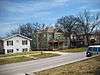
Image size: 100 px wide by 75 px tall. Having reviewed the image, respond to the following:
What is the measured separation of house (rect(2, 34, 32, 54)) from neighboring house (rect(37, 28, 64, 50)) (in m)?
2.78

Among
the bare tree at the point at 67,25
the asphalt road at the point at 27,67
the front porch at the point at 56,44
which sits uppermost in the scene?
the bare tree at the point at 67,25

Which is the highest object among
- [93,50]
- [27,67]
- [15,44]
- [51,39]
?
[51,39]

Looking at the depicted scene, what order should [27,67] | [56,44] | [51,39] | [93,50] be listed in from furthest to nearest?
1. [56,44]
2. [51,39]
3. [93,50]
4. [27,67]

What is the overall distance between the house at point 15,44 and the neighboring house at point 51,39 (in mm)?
2775

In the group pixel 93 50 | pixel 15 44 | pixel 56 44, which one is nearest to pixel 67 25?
pixel 56 44

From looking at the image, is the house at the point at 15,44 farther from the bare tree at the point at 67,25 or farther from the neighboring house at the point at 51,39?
the bare tree at the point at 67,25

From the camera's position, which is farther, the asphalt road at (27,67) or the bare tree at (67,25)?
the bare tree at (67,25)

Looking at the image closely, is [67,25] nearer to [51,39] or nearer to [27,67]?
[51,39]

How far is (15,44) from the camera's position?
33.8 m

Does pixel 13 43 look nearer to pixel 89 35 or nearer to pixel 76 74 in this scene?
pixel 89 35

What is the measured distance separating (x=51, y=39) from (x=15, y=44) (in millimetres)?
10325

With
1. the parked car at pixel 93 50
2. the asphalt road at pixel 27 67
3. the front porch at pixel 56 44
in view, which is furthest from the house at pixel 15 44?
the parked car at pixel 93 50

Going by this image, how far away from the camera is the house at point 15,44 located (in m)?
32.5

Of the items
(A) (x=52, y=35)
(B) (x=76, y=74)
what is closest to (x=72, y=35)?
(A) (x=52, y=35)
